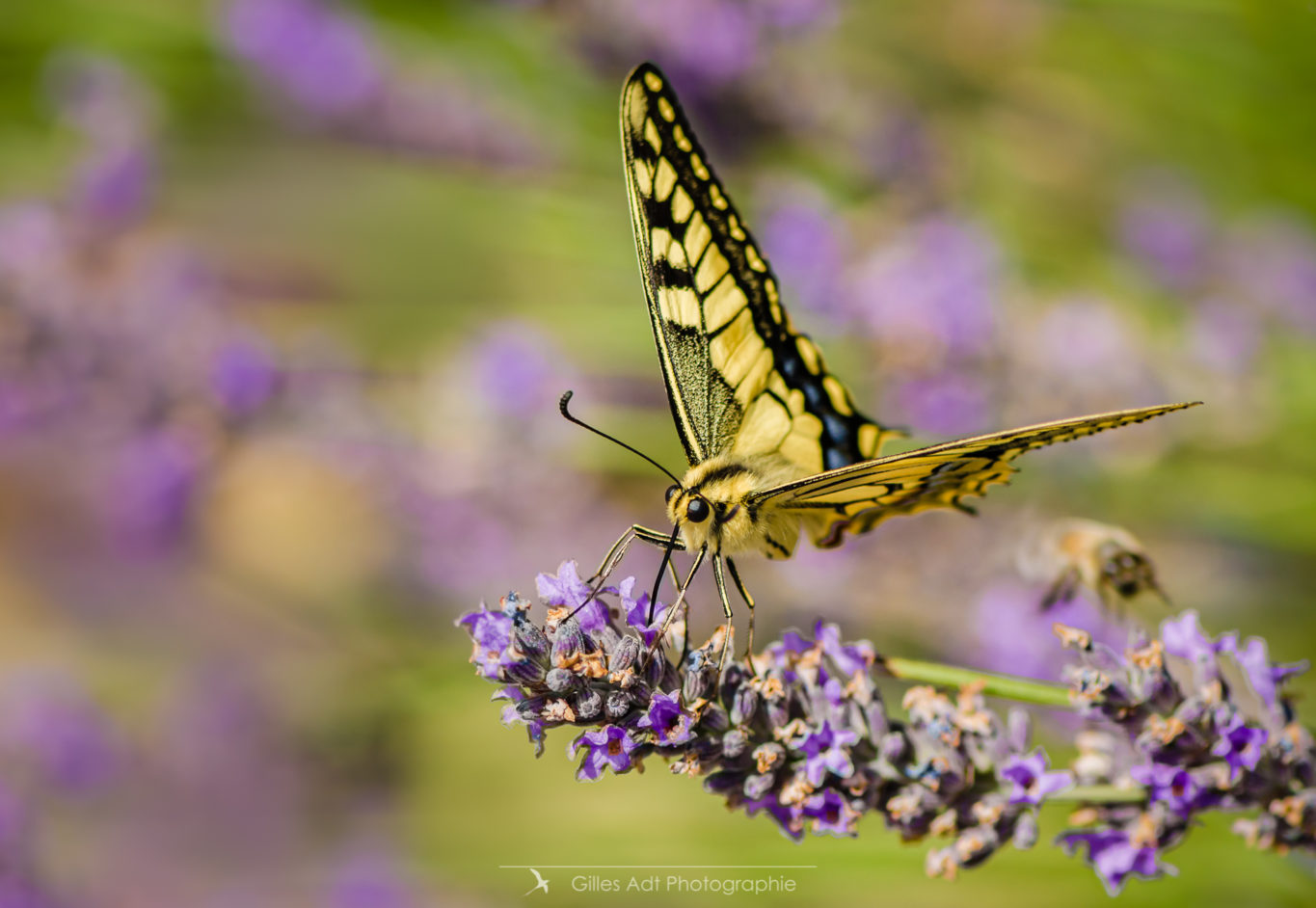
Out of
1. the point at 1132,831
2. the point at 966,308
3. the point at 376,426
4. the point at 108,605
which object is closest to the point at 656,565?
the point at 376,426

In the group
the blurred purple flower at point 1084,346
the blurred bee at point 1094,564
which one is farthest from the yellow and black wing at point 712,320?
the blurred purple flower at point 1084,346

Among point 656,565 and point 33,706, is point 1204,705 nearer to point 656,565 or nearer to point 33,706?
point 656,565

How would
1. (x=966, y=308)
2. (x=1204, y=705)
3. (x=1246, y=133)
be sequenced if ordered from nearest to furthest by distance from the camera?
(x=1204, y=705), (x=966, y=308), (x=1246, y=133)

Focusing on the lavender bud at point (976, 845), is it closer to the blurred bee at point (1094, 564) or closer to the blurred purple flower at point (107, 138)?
the blurred bee at point (1094, 564)

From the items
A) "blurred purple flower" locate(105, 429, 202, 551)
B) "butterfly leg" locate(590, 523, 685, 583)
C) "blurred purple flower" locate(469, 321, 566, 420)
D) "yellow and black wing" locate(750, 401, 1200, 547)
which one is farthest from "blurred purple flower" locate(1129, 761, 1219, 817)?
"blurred purple flower" locate(105, 429, 202, 551)

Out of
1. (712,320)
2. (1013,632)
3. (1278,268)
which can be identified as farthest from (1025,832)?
(1278,268)
